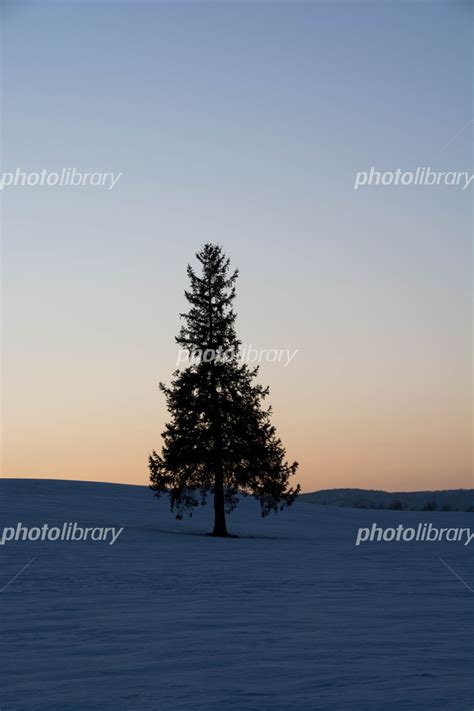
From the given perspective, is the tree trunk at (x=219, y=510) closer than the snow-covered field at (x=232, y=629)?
No

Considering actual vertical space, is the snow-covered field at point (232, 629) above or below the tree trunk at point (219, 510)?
below

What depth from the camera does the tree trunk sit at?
34.8 m

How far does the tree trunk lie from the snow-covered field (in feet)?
25.6

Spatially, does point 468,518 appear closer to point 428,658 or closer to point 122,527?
point 122,527

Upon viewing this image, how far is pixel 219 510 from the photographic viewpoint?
3503 centimetres

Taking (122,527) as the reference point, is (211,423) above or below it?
above

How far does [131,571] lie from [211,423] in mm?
16257

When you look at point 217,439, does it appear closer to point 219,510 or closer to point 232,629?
point 219,510

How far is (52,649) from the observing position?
1023cm

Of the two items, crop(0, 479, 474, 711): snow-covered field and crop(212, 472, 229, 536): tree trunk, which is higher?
crop(212, 472, 229, 536): tree trunk

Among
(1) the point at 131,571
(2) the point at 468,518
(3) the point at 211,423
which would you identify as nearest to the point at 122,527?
(3) the point at 211,423

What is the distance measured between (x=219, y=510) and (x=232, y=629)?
76.9 feet

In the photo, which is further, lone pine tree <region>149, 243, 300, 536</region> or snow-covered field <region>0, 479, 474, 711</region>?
lone pine tree <region>149, 243, 300, 536</region>

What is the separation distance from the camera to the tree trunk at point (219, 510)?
114 feet
